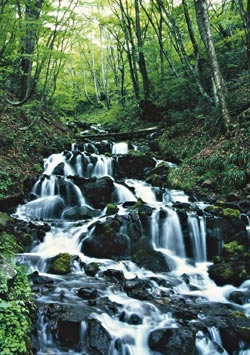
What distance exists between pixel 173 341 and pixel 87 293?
1769 millimetres

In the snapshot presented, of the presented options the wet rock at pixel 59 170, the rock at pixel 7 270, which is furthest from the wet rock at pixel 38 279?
the wet rock at pixel 59 170

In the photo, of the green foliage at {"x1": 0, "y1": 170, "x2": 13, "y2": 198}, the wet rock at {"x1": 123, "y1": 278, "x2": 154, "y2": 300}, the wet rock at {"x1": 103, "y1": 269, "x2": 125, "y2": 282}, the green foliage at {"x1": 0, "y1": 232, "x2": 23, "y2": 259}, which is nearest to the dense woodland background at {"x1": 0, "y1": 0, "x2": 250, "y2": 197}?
the green foliage at {"x1": 0, "y1": 170, "x2": 13, "y2": 198}

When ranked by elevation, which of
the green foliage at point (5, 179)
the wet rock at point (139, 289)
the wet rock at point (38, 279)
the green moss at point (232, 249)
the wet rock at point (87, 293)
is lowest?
the wet rock at point (139, 289)

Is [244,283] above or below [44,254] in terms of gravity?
below

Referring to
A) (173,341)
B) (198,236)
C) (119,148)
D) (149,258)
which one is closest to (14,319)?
(173,341)

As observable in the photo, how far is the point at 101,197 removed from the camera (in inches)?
417

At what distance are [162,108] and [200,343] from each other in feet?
46.5

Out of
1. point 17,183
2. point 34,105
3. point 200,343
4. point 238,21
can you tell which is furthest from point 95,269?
point 238,21

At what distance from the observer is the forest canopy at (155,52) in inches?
341

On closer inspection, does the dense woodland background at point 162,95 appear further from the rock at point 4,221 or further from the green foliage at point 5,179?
the rock at point 4,221

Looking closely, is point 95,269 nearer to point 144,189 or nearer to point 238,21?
point 144,189

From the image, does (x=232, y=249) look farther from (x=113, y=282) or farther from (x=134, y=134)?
(x=134, y=134)

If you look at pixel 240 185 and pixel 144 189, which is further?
pixel 144 189

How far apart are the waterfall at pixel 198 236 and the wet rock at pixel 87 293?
3123 mm
